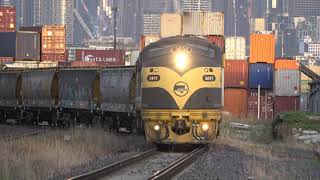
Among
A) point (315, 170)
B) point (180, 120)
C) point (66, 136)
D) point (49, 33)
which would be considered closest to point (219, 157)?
point (180, 120)

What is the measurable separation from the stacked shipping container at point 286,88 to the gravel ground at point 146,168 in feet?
136

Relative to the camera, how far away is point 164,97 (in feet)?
68.8

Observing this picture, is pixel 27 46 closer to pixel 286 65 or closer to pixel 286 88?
pixel 286 65

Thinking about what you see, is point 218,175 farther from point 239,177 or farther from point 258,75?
point 258,75

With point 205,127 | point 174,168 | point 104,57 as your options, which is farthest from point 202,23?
point 174,168

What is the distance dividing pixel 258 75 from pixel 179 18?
9.50m

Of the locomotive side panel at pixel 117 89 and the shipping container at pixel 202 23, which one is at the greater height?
the shipping container at pixel 202 23

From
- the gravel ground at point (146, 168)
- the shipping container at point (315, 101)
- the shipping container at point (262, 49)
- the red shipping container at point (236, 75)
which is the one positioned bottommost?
the gravel ground at point (146, 168)

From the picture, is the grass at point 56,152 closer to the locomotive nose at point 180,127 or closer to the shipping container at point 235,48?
the locomotive nose at point 180,127

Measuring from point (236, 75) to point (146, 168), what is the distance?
45.2 metres

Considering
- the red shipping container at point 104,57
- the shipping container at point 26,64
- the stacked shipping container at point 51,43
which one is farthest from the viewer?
the stacked shipping container at point 51,43

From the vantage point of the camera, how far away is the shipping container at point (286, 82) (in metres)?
60.9

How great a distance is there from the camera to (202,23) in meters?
61.9

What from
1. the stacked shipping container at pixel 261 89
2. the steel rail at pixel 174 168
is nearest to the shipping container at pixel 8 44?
the stacked shipping container at pixel 261 89
